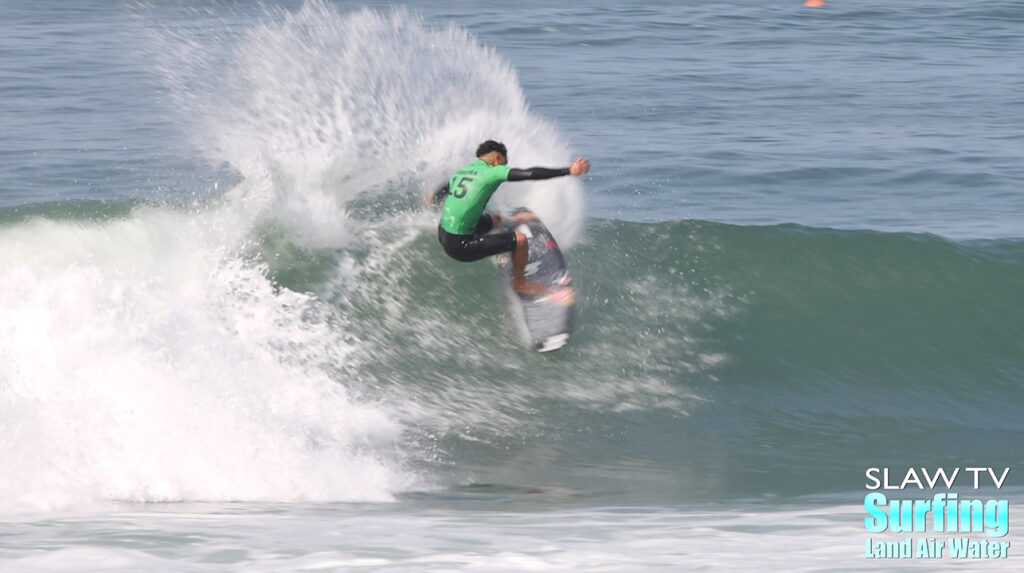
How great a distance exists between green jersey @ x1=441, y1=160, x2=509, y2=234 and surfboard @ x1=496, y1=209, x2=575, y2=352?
49 cm

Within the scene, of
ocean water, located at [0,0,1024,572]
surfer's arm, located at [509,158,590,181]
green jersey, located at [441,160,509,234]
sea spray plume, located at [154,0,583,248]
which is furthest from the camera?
sea spray plume, located at [154,0,583,248]

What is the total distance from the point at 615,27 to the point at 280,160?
844 inches

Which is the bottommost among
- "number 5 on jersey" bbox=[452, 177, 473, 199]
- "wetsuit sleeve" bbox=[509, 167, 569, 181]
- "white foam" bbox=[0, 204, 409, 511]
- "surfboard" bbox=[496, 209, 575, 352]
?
"white foam" bbox=[0, 204, 409, 511]

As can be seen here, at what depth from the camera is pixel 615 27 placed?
32.0 meters

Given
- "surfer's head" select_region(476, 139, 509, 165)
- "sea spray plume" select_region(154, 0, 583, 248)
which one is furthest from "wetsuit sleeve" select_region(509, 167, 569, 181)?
"sea spray plume" select_region(154, 0, 583, 248)

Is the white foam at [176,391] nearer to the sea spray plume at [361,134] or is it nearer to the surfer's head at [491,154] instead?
the sea spray plume at [361,134]

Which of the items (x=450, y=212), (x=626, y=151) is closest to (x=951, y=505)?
(x=450, y=212)

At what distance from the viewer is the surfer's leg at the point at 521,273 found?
377 inches

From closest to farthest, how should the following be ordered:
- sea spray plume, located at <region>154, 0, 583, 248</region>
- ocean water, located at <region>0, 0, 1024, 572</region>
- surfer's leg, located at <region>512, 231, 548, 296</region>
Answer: ocean water, located at <region>0, 0, 1024, 572</region>, surfer's leg, located at <region>512, 231, 548, 296</region>, sea spray plume, located at <region>154, 0, 583, 248</region>

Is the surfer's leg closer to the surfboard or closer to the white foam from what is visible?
the surfboard

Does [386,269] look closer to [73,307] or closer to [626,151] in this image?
[73,307]

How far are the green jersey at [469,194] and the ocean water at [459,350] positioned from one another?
1.37 m

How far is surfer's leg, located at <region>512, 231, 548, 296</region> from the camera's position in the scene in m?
9.57

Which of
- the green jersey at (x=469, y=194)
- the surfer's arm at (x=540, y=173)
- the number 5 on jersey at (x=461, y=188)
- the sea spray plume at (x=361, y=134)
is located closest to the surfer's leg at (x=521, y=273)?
the green jersey at (x=469, y=194)
